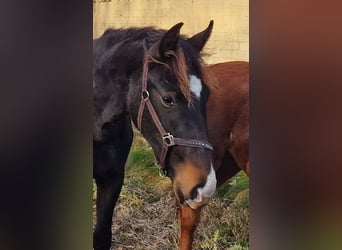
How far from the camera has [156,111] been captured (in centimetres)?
358

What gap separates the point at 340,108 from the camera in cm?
347

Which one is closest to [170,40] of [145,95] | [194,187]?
[145,95]

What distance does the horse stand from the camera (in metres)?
3.49

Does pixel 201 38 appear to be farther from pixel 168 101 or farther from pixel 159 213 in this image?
pixel 159 213

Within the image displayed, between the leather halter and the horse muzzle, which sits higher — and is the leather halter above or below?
above

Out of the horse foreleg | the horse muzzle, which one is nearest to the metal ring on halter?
the horse muzzle

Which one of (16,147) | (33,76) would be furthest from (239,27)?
(16,147)

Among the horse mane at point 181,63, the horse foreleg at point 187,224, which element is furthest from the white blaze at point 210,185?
the horse mane at point 181,63

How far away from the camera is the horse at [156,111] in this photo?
137 inches

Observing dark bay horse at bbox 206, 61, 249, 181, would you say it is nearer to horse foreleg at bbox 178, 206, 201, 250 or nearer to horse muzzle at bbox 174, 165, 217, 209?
horse muzzle at bbox 174, 165, 217, 209

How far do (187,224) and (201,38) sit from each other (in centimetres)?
107

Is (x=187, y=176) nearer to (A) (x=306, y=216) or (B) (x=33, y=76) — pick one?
(A) (x=306, y=216)

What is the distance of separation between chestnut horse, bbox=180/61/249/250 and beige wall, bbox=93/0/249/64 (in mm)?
92

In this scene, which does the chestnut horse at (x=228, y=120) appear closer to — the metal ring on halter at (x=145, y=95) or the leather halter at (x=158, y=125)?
the leather halter at (x=158, y=125)
